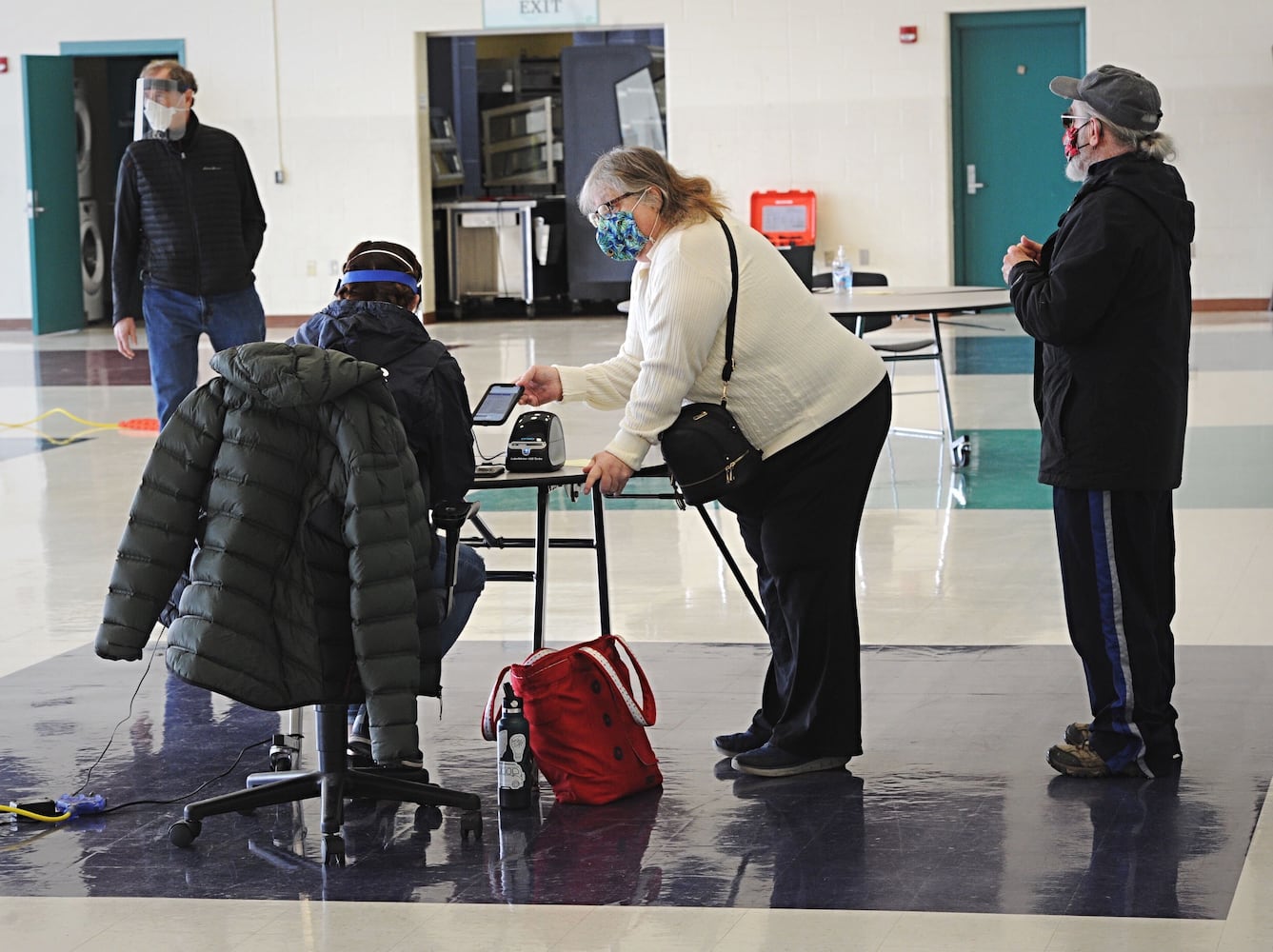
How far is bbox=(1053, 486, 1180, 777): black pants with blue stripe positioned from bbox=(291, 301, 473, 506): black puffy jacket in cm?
119

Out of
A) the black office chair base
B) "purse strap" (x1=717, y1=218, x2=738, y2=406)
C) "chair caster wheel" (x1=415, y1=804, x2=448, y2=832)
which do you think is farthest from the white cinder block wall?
the black office chair base

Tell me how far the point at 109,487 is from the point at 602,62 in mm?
9270

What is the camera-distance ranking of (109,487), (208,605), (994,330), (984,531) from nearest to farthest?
(208,605)
(984,531)
(109,487)
(994,330)

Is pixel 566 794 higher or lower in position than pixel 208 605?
lower

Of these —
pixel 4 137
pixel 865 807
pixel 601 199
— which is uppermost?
pixel 4 137

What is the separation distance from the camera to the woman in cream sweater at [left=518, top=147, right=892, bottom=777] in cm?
341

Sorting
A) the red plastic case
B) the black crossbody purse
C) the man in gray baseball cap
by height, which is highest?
the red plastic case

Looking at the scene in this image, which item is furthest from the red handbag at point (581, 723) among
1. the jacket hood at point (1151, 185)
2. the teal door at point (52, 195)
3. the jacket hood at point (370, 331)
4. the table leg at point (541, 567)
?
the teal door at point (52, 195)

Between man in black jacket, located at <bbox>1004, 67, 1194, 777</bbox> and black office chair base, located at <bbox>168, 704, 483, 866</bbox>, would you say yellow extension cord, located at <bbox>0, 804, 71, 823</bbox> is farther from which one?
man in black jacket, located at <bbox>1004, 67, 1194, 777</bbox>

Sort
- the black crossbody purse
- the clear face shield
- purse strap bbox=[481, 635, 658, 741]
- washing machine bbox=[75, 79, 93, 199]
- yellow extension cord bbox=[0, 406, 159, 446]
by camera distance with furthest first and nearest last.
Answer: washing machine bbox=[75, 79, 93, 199], yellow extension cord bbox=[0, 406, 159, 446], the clear face shield, purse strap bbox=[481, 635, 658, 741], the black crossbody purse

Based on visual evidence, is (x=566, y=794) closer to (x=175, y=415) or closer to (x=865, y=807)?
(x=865, y=807)

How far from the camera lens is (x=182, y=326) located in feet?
20.6

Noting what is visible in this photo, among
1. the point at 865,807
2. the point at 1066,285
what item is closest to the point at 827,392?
the point at 1066,285

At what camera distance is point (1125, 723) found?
354 cm
